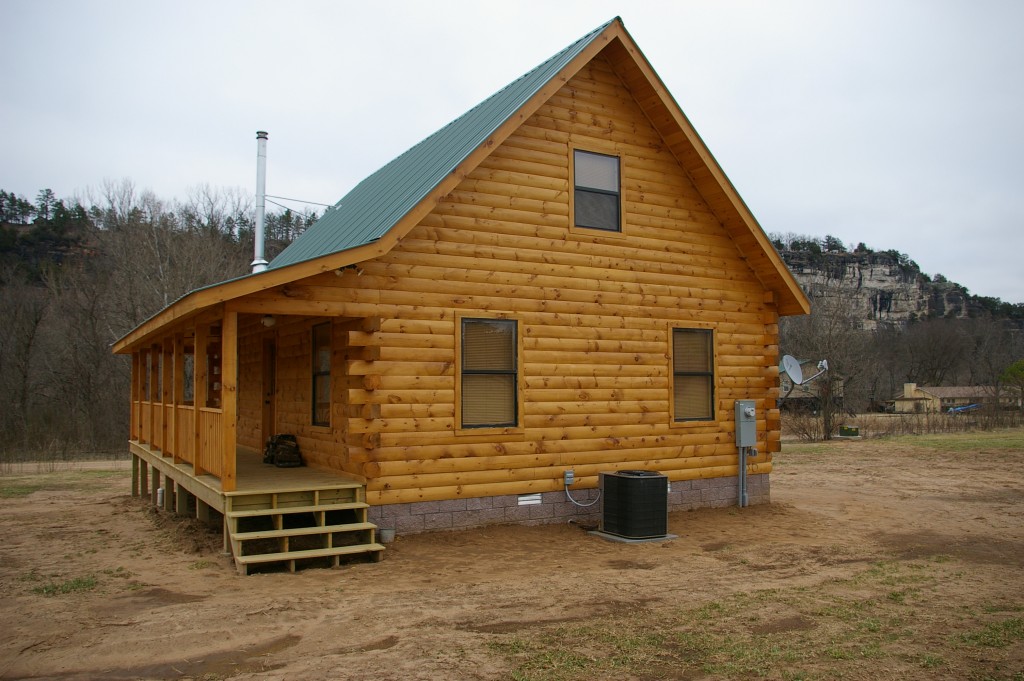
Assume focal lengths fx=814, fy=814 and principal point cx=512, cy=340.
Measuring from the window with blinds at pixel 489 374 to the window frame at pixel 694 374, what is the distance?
2.80 meters

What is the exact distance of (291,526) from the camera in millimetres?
10992

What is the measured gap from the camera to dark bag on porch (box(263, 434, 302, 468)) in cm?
1212

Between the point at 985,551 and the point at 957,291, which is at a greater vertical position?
the point at 957,291

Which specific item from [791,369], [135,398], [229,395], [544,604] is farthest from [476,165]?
[135,398]

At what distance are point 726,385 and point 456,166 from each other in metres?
5.79

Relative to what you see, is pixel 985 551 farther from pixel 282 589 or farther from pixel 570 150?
pixel 282 589

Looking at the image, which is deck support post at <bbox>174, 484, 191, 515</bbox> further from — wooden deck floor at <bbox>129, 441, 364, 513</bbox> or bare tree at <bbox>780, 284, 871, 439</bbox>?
bare tree at <bbox>780, 284, 871, 439</bbox>

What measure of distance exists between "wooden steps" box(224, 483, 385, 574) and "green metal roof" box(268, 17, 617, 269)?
2987 mm

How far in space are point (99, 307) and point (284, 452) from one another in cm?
2809

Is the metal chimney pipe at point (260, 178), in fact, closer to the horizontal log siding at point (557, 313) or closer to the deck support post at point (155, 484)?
the deck support post at point (155, 484)

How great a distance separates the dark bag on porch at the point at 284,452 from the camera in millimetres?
12117

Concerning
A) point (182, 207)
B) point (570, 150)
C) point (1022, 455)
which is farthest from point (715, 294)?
point (182, 207)

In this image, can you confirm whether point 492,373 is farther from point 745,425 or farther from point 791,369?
point 791,369

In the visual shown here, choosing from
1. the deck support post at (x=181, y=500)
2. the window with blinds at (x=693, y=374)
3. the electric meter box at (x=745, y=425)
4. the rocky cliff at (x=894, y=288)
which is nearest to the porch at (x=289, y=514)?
the deck support post at (x=181, y=500)
